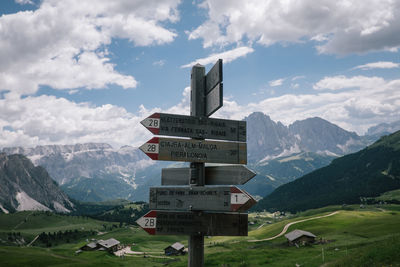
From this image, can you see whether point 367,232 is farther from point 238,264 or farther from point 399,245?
point 399,245

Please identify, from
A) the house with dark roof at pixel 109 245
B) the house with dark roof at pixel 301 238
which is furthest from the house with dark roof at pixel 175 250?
the house with dark roof at pixel 301 238

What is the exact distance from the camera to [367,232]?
7100cm

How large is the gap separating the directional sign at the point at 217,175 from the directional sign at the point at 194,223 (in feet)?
3.32

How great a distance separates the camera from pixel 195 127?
9.65 m

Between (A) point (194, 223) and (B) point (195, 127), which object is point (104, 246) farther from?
(B) point (195, 127)

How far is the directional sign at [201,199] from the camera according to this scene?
840 centimetres

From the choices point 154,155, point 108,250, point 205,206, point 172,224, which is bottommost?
point 108,250

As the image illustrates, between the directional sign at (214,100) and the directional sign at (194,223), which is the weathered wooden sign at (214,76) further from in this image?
the directional sign at (194,223)

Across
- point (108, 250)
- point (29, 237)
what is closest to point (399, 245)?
point (108, 250)

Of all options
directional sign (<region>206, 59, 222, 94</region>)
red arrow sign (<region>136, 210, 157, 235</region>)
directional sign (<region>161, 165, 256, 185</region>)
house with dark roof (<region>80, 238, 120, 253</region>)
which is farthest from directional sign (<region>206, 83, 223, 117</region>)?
house with dark roof (<region>80, 238, 120, 253</region>)

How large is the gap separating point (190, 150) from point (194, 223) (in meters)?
2.25

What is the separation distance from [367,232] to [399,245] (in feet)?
190

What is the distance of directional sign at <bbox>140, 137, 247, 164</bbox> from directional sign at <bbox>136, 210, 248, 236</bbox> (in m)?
1.68

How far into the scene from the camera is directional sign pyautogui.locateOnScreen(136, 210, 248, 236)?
347 inches
